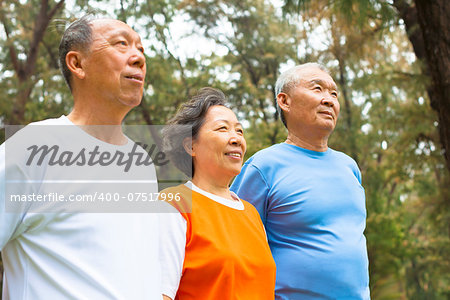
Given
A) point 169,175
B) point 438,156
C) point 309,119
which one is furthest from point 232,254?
point 169,175

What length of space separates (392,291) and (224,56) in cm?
718

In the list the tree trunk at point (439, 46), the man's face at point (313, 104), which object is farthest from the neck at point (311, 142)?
the tree trunk at point (439, 46)

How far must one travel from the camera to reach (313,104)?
2354 mm

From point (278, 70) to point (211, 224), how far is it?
36.6ft

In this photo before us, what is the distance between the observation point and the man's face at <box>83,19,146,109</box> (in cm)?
149

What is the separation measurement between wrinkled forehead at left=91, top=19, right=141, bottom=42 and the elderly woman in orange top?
558mm

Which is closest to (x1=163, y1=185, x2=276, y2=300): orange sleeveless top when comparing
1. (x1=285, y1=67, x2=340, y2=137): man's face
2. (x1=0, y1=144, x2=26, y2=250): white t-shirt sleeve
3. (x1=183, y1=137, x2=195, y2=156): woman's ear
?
(x1=183, y1=137, x2=195, y2=156): woman's ear

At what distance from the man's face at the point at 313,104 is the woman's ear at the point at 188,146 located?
646 millimetres

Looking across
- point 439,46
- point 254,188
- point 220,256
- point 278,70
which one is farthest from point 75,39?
point 278,70

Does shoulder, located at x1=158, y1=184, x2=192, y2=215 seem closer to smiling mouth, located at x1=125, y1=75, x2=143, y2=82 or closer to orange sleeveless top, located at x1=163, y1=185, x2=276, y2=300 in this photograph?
orange sleeveless top, located at x1=163, y1=185, x2=276, y2=300

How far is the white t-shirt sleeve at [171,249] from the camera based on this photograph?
1.61m

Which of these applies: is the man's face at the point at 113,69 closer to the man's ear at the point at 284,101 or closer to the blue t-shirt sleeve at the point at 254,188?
the blue t-shirt sleeve at the point at 254,188

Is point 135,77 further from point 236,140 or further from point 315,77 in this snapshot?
point 315,77

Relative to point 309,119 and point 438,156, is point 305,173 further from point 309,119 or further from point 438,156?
point 438,156
